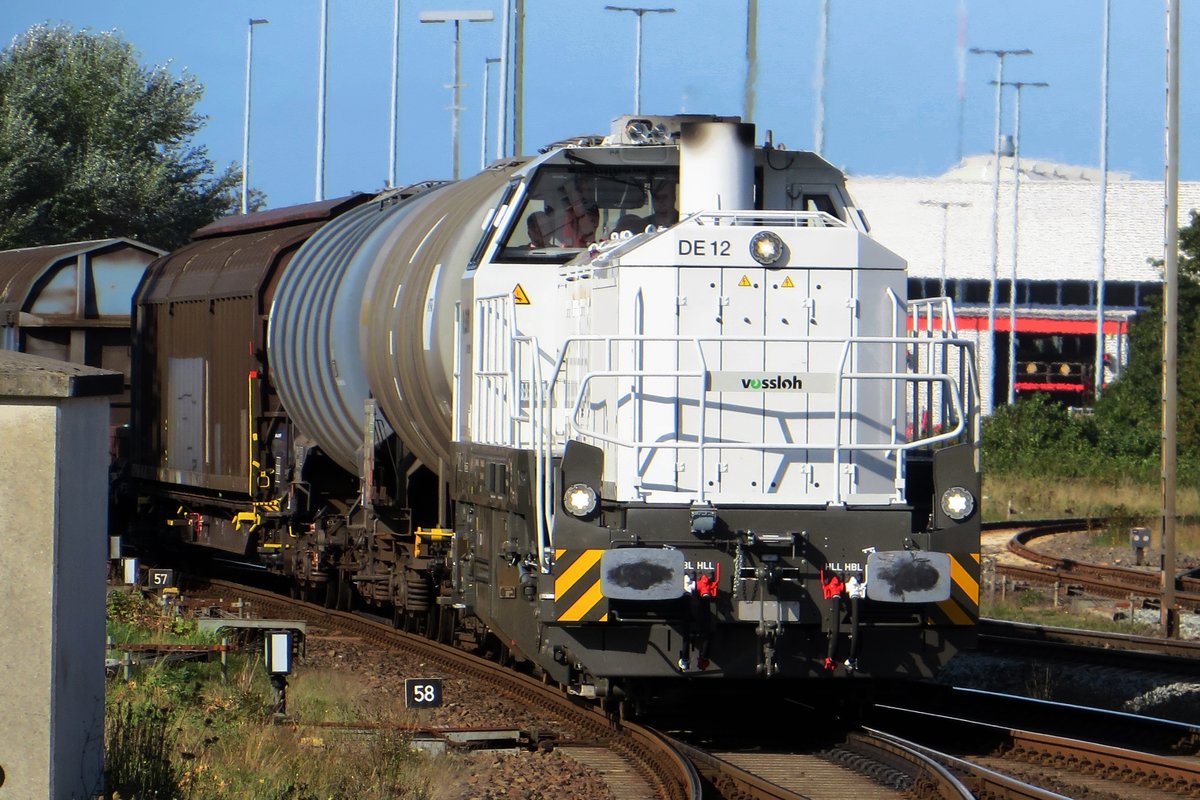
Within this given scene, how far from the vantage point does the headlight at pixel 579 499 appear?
347 inches

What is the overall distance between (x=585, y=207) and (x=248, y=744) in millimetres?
4170

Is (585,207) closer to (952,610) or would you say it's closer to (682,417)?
(682,417)

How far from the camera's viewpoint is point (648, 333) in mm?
9430

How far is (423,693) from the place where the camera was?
30.6 ft

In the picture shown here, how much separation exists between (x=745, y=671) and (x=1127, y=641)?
6879 mm

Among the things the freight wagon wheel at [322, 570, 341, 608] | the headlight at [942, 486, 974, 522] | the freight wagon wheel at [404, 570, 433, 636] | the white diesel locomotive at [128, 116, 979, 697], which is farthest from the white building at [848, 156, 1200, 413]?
the headlight at [942, 486, 974, 522]

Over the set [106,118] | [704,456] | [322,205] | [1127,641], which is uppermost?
[106,118]

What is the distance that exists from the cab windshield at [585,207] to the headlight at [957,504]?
9.04 feet

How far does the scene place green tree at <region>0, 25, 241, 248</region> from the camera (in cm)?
3338

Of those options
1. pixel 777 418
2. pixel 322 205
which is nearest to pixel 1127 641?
pixel 777 418

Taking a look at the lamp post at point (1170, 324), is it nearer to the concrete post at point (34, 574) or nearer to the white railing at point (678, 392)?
the white railing at point (678, 392)

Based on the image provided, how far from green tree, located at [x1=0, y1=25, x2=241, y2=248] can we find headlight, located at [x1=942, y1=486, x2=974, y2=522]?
27122 millimetres

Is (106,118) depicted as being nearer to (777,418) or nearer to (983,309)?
(777,418)

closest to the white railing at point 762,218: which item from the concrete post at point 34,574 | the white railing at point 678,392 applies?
the white railing at point 678,392
